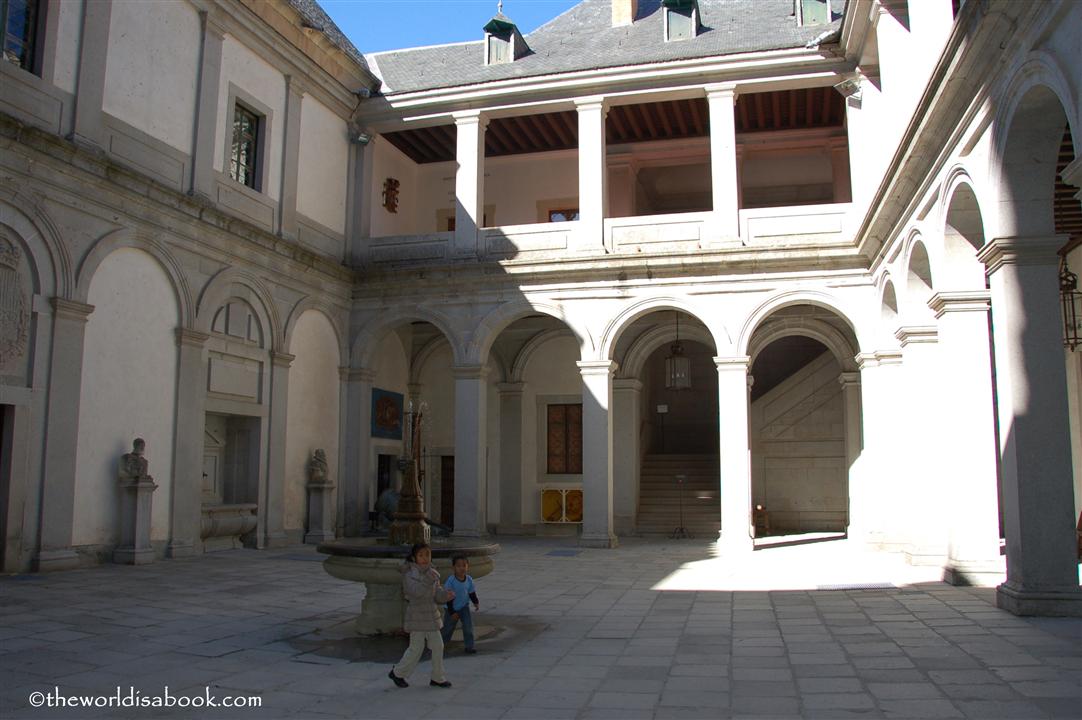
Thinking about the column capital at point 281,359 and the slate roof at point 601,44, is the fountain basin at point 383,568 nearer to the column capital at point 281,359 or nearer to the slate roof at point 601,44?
the column capital at point 281,359

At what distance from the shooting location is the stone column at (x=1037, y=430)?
817 cm

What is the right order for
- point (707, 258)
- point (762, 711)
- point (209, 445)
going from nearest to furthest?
point (762, 711) → point (209, 445) → point (707, 258)

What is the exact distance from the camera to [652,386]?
23.7m

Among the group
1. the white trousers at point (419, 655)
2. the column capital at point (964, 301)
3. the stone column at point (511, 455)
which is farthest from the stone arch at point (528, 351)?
the white trousers at point (419, 655)

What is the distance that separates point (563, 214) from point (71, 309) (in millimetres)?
11690

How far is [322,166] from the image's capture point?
1839 centimetres

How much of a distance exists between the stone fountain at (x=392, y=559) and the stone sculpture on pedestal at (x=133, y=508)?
588cm

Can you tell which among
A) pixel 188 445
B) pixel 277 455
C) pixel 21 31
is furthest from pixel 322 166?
pixel 21 31

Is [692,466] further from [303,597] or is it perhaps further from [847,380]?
[303,597]

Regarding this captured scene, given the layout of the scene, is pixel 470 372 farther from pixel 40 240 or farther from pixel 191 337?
pixel 40 240

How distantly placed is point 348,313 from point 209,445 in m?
4.51

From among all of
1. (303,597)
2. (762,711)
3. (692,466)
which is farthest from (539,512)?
(762,711)

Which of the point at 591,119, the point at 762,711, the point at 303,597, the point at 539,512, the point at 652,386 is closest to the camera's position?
the point at 762,711

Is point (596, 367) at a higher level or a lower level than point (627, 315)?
lower
